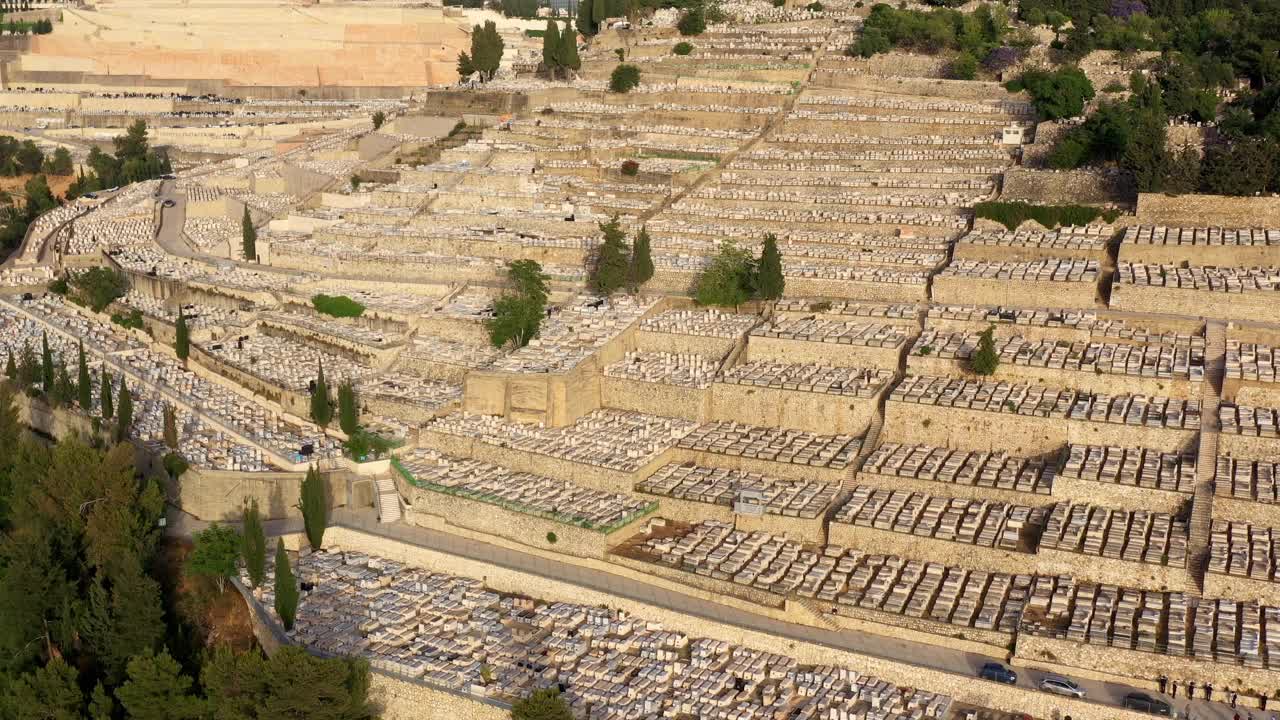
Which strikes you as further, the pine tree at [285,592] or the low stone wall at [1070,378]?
the low stone wall at [1070,378]

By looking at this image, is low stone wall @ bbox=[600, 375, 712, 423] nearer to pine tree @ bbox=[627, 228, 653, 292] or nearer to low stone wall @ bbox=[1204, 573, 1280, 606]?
pine tree @ bbox=[627, 228, 653, 292]

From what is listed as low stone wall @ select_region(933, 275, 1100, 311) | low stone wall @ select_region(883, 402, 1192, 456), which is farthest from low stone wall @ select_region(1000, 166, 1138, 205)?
low stone wall @ select_region(883, 402, 1192, 456)

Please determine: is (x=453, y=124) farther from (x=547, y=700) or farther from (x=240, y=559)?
(x=547, y=700)

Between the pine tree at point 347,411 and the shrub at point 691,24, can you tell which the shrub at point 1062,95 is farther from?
the pine tree at point 347,411

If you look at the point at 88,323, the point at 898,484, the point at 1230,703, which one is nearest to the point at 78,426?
the point at 88,323

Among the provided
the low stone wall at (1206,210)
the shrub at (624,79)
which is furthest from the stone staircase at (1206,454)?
the shrub at (624,79)

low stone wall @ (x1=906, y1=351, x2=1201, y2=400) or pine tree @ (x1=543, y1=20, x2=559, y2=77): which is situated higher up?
pine tree @ (x1=543, y1=20, x2=559, y2=77)
